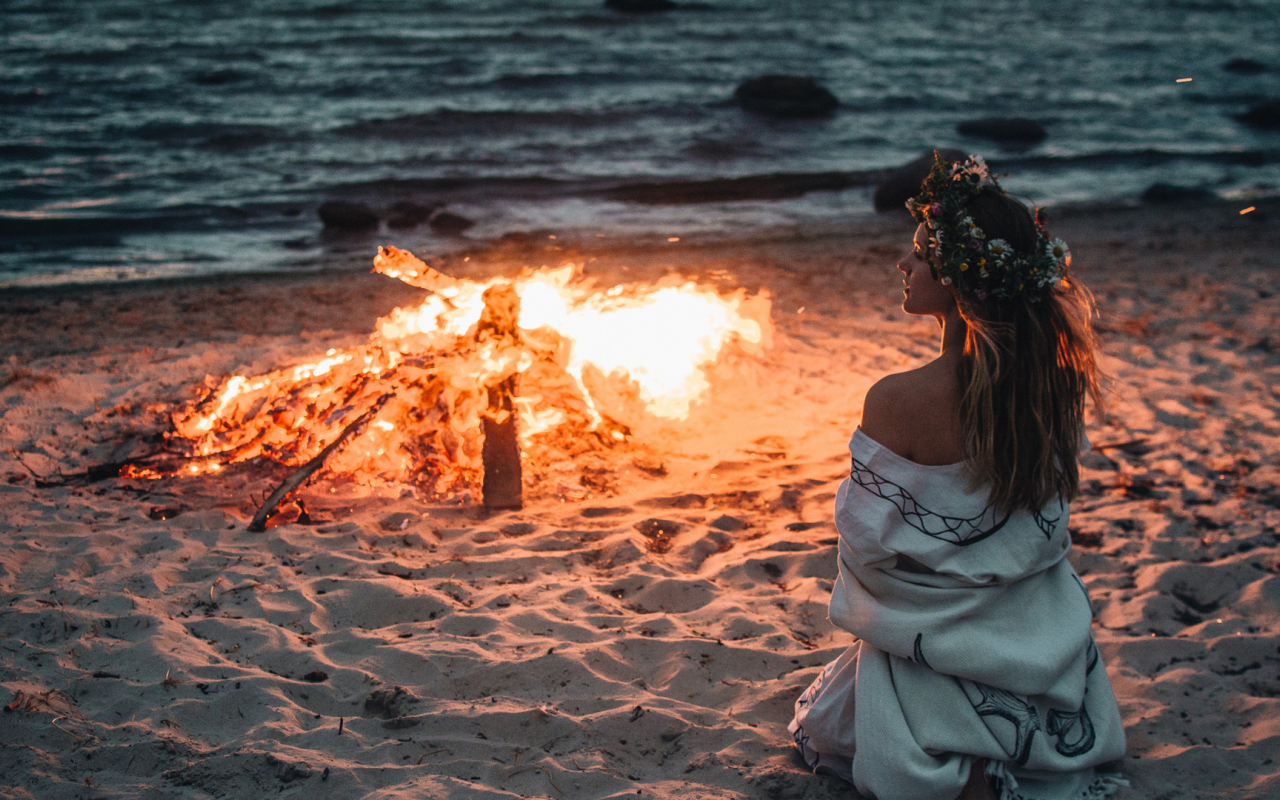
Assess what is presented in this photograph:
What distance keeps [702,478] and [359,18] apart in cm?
3080

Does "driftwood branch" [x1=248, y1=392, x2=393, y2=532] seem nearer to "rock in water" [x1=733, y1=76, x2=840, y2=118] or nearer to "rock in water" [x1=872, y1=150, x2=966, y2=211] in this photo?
"rock in water" [x1=872, y1=150, x2=966, y2=211]

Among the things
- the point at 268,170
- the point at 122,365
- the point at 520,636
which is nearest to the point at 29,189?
the point at 268,170

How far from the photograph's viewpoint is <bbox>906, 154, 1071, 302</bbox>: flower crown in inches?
97.7

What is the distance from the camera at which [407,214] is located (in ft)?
47.5

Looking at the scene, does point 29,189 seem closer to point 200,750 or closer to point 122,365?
point 122,365

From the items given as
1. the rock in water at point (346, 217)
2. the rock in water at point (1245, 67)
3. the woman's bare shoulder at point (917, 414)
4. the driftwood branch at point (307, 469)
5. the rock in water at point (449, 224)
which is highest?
the woman's bare shoulder at point (917, 414)

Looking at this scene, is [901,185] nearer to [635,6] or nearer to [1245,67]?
[1245,67]

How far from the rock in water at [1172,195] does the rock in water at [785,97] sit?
8.88 meters

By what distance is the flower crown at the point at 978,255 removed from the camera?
2482 mm

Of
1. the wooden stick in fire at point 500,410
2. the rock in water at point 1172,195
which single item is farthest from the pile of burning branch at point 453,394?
the rock in water at point 1172,195

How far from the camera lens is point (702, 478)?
5.36 meters

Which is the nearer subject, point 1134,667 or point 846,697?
point 846,697

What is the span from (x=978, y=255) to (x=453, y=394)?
11.2 feet

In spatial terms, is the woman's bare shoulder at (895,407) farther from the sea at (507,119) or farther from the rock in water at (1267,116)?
the rock in water at (1267,116)
